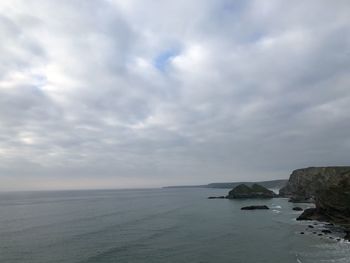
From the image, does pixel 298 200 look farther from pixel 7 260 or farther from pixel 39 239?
pixel 7 260

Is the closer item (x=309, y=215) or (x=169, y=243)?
(x=169, y=243)

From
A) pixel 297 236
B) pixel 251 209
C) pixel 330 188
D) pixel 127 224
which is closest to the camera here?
pixel 297 236

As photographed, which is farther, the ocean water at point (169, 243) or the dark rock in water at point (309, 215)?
the dark rock in water at point (309, 215)

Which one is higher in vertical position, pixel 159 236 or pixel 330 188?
→ pixel 330 188

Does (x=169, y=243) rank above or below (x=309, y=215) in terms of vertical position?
below

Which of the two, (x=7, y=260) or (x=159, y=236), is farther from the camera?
(x=159, y=236)

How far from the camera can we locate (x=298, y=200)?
169 meters

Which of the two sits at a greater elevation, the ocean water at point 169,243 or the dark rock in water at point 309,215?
the dark rock in water at point 309,215

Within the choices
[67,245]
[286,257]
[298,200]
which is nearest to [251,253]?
[286,257]

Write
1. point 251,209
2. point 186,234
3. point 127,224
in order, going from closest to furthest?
point 186,234
point 127,224
point 251,209

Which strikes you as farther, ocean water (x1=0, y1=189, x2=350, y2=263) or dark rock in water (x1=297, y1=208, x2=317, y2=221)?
dark rock in water (x1=297, y1=208, x2=317, y2=221)

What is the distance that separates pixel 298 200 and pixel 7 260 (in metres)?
141

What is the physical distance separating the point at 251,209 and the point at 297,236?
209ft

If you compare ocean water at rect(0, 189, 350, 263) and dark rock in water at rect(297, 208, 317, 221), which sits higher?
dark rock in water at rect(297, 208, 317, 221)
